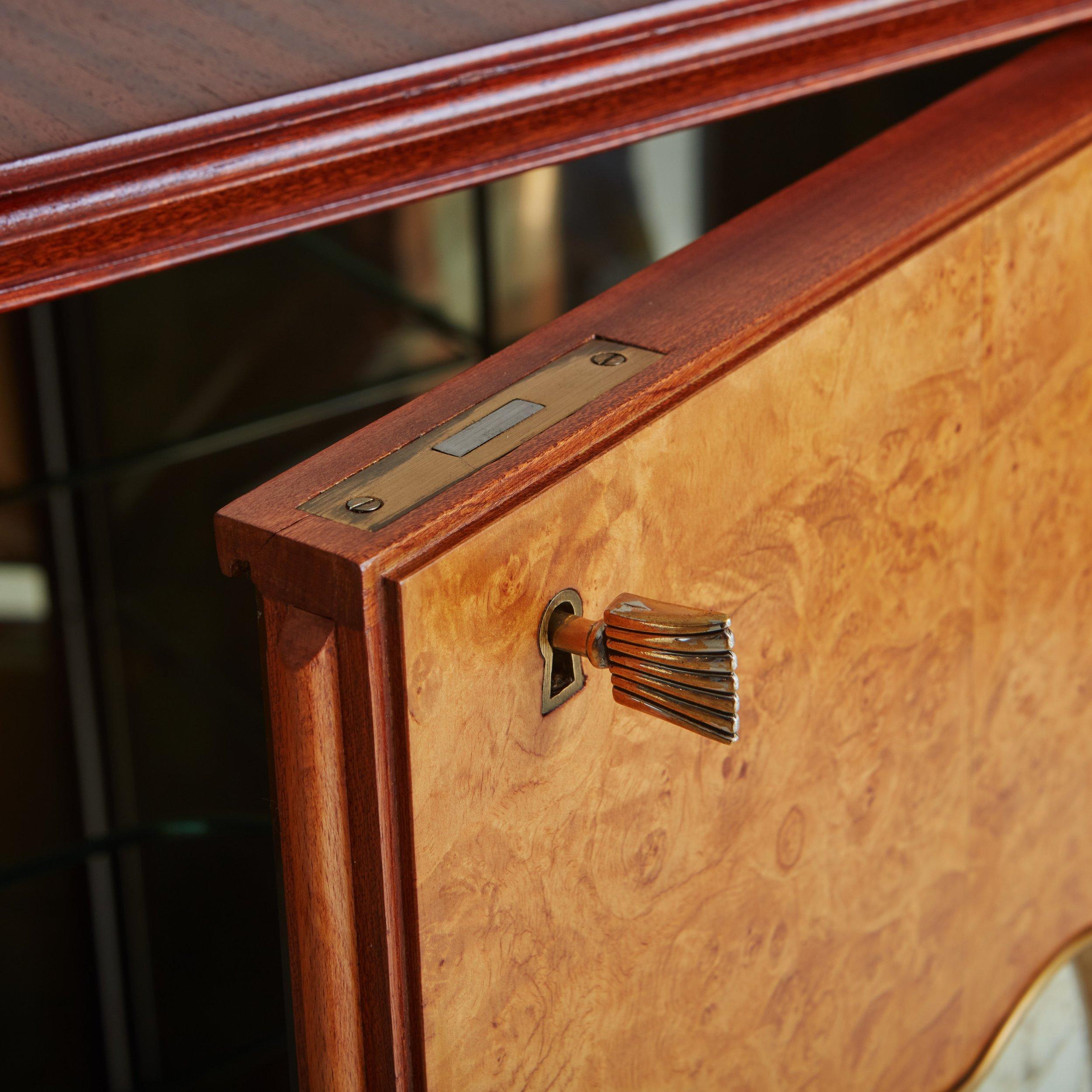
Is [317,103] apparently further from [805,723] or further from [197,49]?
[805,723]

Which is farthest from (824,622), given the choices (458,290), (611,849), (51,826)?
(51,826)

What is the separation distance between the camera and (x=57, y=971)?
118 cm

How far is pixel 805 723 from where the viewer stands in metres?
0.45

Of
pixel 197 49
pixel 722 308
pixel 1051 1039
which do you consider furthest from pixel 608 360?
pixel 1051 1039

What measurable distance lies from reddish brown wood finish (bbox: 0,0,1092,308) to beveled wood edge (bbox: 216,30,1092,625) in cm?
4

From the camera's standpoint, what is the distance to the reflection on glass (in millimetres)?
642

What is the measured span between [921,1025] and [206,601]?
74 centimetres

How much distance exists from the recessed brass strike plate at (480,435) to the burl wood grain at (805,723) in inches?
0.7

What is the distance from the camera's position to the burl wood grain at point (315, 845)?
Result: 0.32m

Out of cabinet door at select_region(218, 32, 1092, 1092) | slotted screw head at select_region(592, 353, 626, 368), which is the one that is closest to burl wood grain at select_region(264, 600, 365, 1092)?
cabinet door at select_region(218, 32, 1092, 1092)

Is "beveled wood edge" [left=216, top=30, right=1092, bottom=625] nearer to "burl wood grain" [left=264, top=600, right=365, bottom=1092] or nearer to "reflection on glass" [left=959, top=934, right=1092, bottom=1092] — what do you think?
"burl wood grain" [left=264, top=600, right=365, bottom=1092]

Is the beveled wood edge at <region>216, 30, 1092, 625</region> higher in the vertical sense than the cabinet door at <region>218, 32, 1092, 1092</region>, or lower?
higher

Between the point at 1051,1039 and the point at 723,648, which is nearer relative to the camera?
the point at 723,648

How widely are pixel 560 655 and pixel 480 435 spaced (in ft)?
0.19
